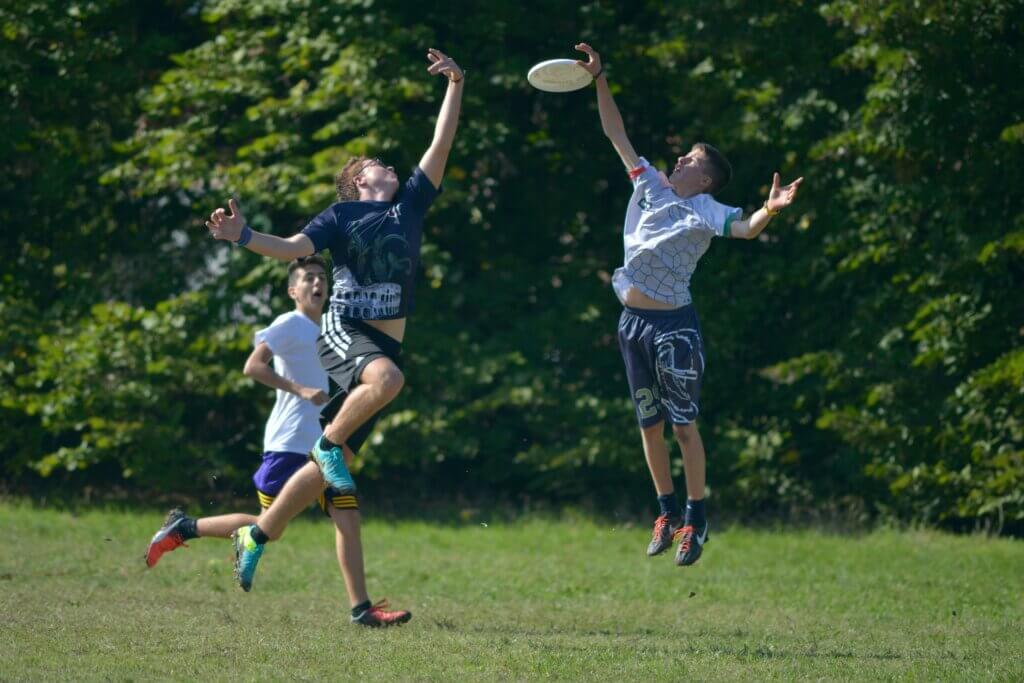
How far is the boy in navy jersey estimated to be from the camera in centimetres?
666

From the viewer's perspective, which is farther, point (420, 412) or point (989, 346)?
point (420, 412)

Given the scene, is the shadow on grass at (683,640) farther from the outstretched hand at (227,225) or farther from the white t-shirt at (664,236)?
the outstretched hand at (227,225)

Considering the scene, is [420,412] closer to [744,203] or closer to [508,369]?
[508,369]

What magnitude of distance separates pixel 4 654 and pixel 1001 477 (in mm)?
8792

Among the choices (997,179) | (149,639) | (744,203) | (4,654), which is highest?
(4,654)

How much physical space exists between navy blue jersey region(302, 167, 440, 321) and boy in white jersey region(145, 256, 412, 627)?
26.7 inches

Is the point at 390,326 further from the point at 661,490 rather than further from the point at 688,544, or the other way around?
the point at 688,544

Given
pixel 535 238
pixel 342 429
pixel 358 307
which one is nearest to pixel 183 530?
pixel 342 429

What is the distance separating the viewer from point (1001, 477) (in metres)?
11.7

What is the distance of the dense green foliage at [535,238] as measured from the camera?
12.0 m

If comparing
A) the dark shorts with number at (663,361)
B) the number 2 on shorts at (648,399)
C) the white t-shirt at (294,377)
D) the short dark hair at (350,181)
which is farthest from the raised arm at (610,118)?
the white t-shirt at (294,377)

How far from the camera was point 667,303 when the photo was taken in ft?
23.4

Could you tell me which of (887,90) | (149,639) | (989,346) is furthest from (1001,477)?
(149,639)

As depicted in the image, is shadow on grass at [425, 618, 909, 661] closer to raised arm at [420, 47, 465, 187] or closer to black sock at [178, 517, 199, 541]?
black sock at [178, 517, 199, 541]
